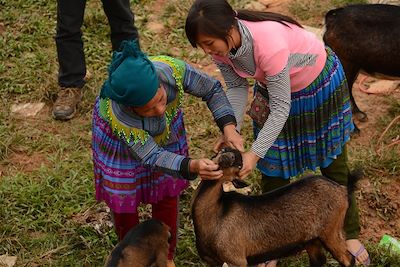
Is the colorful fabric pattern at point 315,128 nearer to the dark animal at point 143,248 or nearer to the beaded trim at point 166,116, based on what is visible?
the beaded trim at point 166,116

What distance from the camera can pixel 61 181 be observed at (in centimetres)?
475

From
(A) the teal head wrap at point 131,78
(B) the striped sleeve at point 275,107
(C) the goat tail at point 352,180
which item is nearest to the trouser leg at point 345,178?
(C) the goat tail at point 352,180

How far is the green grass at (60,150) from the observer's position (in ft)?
13.8

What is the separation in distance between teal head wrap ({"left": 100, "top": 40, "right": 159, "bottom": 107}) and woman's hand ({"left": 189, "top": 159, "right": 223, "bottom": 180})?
15.2 inches

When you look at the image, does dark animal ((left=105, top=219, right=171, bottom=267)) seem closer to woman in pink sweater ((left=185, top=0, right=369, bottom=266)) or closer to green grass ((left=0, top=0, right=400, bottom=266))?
woman in pink sweater ((left=185, top=0, right=369, bottom=266))

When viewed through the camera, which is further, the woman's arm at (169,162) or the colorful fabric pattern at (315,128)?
the colorful fabric pattern at (315,128)

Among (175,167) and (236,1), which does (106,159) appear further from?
(236,1)

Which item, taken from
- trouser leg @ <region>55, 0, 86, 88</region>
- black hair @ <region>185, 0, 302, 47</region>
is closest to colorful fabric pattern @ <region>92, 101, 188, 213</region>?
black hair @ <region>185, 0, 302, 47</region>

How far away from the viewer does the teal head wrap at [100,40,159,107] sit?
284cm

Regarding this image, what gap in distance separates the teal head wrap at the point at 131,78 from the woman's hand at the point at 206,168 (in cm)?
39

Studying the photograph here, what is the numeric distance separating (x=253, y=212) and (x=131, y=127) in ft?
2.51

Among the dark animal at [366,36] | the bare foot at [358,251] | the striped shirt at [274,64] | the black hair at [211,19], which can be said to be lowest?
the bare foot at [358,251]

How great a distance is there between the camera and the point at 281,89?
3.22m

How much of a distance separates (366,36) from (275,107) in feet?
6.83
